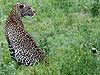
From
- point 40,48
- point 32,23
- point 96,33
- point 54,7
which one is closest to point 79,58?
point 40,48

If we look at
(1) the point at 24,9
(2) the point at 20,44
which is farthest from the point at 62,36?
(2) the point at 20,44

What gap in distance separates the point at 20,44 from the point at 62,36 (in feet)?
8.01

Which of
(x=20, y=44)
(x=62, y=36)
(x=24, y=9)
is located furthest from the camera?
(x=62, y=36)

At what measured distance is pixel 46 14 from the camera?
49.3 ft

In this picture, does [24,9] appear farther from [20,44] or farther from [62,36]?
[62,36]

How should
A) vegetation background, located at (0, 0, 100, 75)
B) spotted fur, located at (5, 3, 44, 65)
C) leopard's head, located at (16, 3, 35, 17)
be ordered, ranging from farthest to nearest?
1. leopard's head, located at (16, 3, 35, 17)
2. spotted fur, located at (5, 3, 44, 65)
3. vegetation background, located at (0, 0, 100, 75)

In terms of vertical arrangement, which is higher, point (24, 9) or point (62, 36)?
point (24, 9)

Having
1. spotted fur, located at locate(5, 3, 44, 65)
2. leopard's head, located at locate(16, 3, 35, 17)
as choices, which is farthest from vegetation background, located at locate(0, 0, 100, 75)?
leopard's head, located at locate(16, 3, 35, 17)

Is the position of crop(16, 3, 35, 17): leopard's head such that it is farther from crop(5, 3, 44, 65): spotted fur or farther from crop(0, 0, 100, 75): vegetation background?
crop(0, 0, 100, 75): vegetation background

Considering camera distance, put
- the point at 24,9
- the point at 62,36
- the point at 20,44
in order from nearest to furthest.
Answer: the point at 20,44, the point at 24,9, the point at 62,36

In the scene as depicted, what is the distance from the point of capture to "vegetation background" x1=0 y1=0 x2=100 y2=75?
34.4 ft

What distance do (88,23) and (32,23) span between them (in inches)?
66.5

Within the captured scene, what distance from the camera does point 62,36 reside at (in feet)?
44.5

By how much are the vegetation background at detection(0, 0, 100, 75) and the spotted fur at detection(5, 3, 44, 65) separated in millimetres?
188
